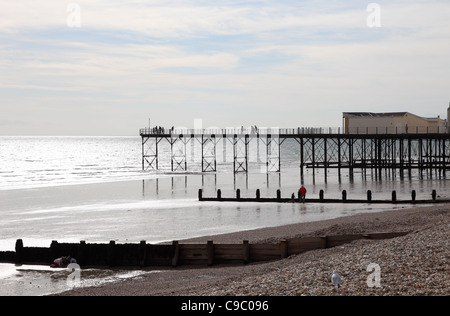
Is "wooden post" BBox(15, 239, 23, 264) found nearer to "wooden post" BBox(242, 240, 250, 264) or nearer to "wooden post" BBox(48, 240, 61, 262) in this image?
"wooden post" BBox(48, 240, 61, 262)

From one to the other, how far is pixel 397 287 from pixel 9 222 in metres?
27.7

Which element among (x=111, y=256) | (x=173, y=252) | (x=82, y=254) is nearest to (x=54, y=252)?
(x=82, y=254)

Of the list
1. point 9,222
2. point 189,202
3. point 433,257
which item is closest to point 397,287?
point 433,257

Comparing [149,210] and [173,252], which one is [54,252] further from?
[149,210]

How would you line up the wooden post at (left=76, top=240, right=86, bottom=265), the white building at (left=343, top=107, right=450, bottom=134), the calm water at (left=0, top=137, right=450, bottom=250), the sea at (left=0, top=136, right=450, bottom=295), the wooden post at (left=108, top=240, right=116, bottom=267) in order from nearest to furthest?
the wooden post at (left=108, top=240, right=116, bottom=267), the wooden post at (left=76, top=240, right=86, bottom=265), the sea at (left=0, top=136, right=450, bottom=295), the calm water at (left=0, top=137, right=450, bottom=250), the white building at (left=343, top=107, right=450, bottom=134)

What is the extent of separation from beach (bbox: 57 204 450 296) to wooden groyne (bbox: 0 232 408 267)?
0.49 meters

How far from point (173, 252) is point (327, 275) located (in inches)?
317

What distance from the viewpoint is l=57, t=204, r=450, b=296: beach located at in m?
13.1

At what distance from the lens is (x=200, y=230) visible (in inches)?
1177

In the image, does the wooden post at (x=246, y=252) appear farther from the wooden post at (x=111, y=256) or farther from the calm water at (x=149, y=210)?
the calm water at (x=149, y=210)

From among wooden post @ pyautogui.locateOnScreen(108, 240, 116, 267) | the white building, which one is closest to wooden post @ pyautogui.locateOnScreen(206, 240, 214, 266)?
wooden post @ pyautogui.locateOnScreen(108, 240, 116, 267)

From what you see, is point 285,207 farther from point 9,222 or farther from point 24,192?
point 24,192

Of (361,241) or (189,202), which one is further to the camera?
(189,202)
